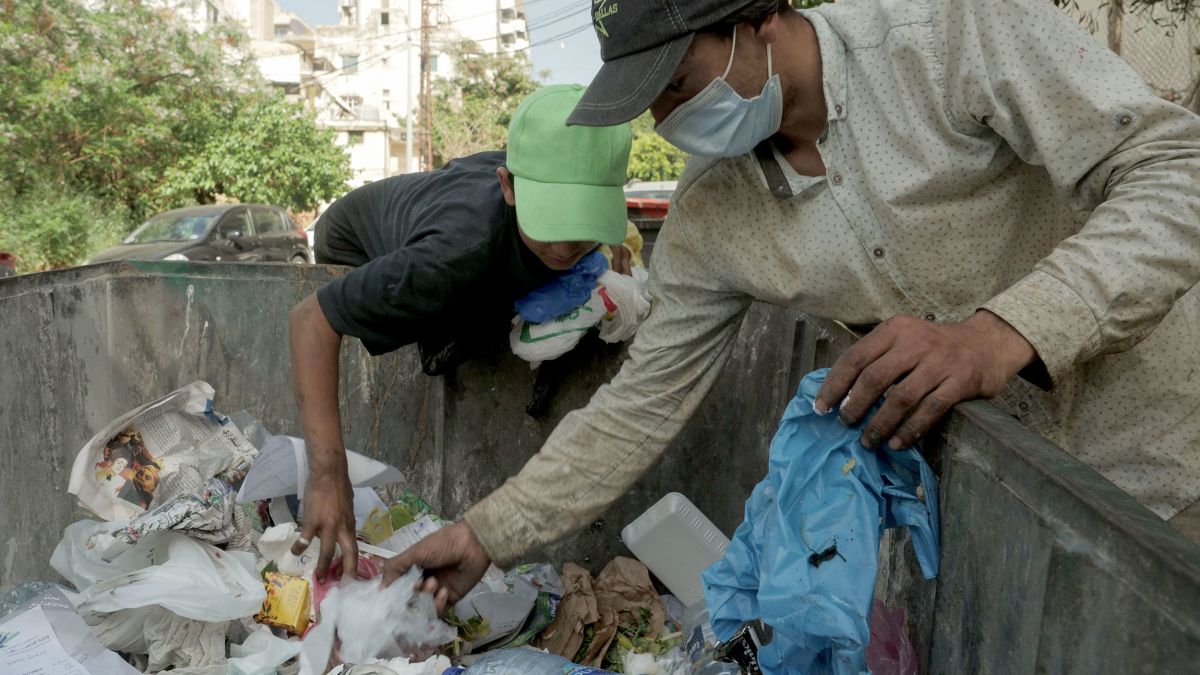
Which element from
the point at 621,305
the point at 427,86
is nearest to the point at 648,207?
the point at 621,305

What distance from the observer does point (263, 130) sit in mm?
20812

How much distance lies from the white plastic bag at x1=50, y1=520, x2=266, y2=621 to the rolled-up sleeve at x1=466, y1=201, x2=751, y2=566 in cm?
52

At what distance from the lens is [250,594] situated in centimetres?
209

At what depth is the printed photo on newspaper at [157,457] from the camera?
244 cm

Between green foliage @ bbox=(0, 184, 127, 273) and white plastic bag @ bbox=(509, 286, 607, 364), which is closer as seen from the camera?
white plastic bag @ bbox=(509, 286, 607, 364)

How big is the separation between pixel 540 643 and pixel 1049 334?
162 cm

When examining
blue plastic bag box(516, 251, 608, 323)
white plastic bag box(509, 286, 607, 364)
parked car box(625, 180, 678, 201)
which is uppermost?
blue plastic bag box(516, 251, 608, 323)

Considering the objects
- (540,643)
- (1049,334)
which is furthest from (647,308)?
(1049,334)

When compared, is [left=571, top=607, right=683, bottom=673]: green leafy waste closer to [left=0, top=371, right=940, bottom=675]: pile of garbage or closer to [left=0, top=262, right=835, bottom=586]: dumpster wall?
[left=0, top=371, right=940, bottom=675]: pile of garbage

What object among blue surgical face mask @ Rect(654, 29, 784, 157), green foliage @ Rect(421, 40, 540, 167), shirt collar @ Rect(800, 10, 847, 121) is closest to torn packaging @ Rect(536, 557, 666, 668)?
blue surgical face mask @ Rect(654, 29, 784, 157)

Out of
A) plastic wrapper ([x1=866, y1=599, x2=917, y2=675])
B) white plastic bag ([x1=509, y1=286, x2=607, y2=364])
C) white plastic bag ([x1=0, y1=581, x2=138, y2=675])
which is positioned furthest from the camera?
white plastic bag ([x1=509, y1=286, x2=607, y2=364])

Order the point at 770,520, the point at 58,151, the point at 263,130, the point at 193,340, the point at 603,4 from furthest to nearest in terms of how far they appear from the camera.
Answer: the point at 263,130 → the point at 58,151 → the point at 193,340 → the point at 603,4 → the point at 770,520

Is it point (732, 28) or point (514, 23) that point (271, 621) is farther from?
point (514, 23)

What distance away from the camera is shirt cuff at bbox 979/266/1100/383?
1279 mm
